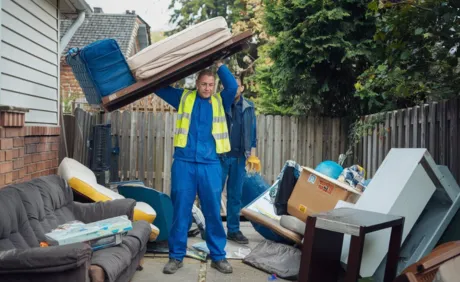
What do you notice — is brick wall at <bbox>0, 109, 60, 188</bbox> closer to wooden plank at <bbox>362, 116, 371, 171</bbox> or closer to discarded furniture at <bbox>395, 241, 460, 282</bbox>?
discarded furniture at <bbox>395, 241, 460, 282</bbox>

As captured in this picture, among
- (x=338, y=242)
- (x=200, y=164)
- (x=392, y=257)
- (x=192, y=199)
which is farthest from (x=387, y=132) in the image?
(x=192, y=199)

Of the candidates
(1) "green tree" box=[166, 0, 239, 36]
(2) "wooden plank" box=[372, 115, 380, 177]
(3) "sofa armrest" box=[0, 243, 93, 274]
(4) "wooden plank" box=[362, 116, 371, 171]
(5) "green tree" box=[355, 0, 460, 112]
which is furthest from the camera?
(1) "green tree" box=[166, 0, 239, 36]

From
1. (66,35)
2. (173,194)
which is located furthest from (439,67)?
(66,35)

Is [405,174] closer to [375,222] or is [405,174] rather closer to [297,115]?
[375,222]

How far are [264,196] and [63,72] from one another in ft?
46.1

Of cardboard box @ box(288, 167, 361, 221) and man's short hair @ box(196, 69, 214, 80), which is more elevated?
man's short hair @ box(196, 69, 214, 80)

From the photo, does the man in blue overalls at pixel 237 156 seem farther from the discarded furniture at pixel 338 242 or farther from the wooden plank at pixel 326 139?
the wooden plank at pixel 326 139

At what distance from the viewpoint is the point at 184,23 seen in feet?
61.1

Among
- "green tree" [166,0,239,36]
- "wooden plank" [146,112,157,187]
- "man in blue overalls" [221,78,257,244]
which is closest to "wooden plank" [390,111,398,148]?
"man in blue overalls" [221,78,257,244]

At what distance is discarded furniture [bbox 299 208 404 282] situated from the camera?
9.59 feet

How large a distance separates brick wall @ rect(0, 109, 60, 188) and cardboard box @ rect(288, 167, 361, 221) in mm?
2706

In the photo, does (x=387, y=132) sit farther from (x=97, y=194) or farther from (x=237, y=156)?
(x=97, y=194)

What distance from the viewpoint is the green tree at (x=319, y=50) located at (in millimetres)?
6609

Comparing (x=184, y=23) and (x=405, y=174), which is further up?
(x=184, y=23)
